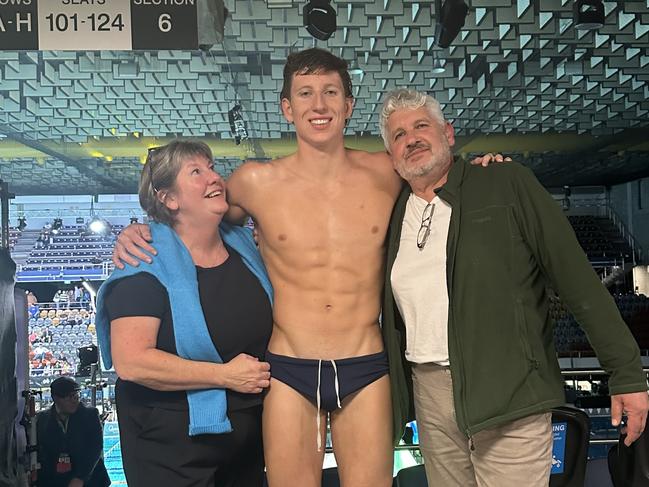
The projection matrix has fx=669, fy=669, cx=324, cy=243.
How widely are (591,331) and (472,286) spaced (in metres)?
0.34

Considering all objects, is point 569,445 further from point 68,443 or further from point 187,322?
point 68,443

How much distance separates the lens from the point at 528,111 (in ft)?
33.4

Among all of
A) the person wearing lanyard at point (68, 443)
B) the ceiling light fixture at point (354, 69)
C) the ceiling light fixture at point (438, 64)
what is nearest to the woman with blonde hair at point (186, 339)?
the person wearing lanyard at point (68, 443)

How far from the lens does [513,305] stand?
183cm

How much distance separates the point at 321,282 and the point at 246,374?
386 millimetres

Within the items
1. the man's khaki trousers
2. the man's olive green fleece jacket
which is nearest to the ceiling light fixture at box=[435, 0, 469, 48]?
the man's olive green fleece jacket

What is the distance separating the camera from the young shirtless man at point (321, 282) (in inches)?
79.4

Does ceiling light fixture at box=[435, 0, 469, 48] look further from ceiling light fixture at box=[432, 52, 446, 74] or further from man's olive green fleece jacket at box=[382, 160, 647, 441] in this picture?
man's olive green fleece jacket at box=[382, 160, 647, 441]

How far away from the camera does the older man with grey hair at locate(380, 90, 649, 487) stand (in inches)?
70.6

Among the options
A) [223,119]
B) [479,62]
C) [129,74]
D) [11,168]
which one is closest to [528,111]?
[479,62]

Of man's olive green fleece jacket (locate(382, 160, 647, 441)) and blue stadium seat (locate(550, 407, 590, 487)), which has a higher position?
man's olive green fleece jacket (locate(382, 160, 647, 441))

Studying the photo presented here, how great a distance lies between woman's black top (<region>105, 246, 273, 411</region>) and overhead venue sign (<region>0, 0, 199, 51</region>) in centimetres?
215

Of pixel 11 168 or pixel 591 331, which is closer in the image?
pixel 591 331

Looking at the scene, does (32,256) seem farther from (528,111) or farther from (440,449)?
(440,449)
